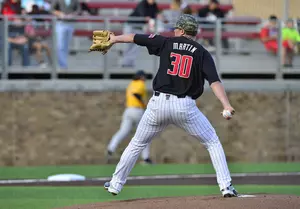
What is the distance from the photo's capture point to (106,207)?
9.54 metres

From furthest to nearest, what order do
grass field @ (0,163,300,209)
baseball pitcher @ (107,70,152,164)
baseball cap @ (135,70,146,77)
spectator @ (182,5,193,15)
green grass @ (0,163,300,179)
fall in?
spectator @ (182,5,193,15), baseball pitcher @ (107,70,152,164), baseball cap @ (135,70,146,77), green grass @ (0,163,300,179), grass field @ (0,163,300,209)

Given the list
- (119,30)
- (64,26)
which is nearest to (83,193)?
(64,26)

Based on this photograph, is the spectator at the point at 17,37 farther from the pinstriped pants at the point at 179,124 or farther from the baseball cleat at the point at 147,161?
the pinstriped pants at the point at 179,124

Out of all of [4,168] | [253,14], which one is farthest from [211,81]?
[253,14]

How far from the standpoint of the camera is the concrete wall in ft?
66.9

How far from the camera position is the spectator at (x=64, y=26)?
19984 millimetres

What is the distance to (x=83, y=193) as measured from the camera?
1353cm

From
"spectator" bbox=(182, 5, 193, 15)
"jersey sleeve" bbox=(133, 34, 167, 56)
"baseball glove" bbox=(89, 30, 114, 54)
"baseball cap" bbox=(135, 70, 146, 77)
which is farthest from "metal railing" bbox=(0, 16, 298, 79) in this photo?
"jersey sleeve" bbox=(133, 34, 167, 56)

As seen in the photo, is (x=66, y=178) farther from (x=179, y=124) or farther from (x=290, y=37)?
(x=290, y=37)

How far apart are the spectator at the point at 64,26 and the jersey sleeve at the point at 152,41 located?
10103 millimetres

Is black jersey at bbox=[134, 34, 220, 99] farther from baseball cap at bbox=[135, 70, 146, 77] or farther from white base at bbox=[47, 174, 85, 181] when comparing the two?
baseball cap at bbox=[135, 70, 146, 77]

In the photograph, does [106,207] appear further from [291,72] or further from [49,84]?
[291,72]

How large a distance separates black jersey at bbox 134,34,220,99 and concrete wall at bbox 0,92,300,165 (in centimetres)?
1086

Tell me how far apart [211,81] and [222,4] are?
14.5 meters
